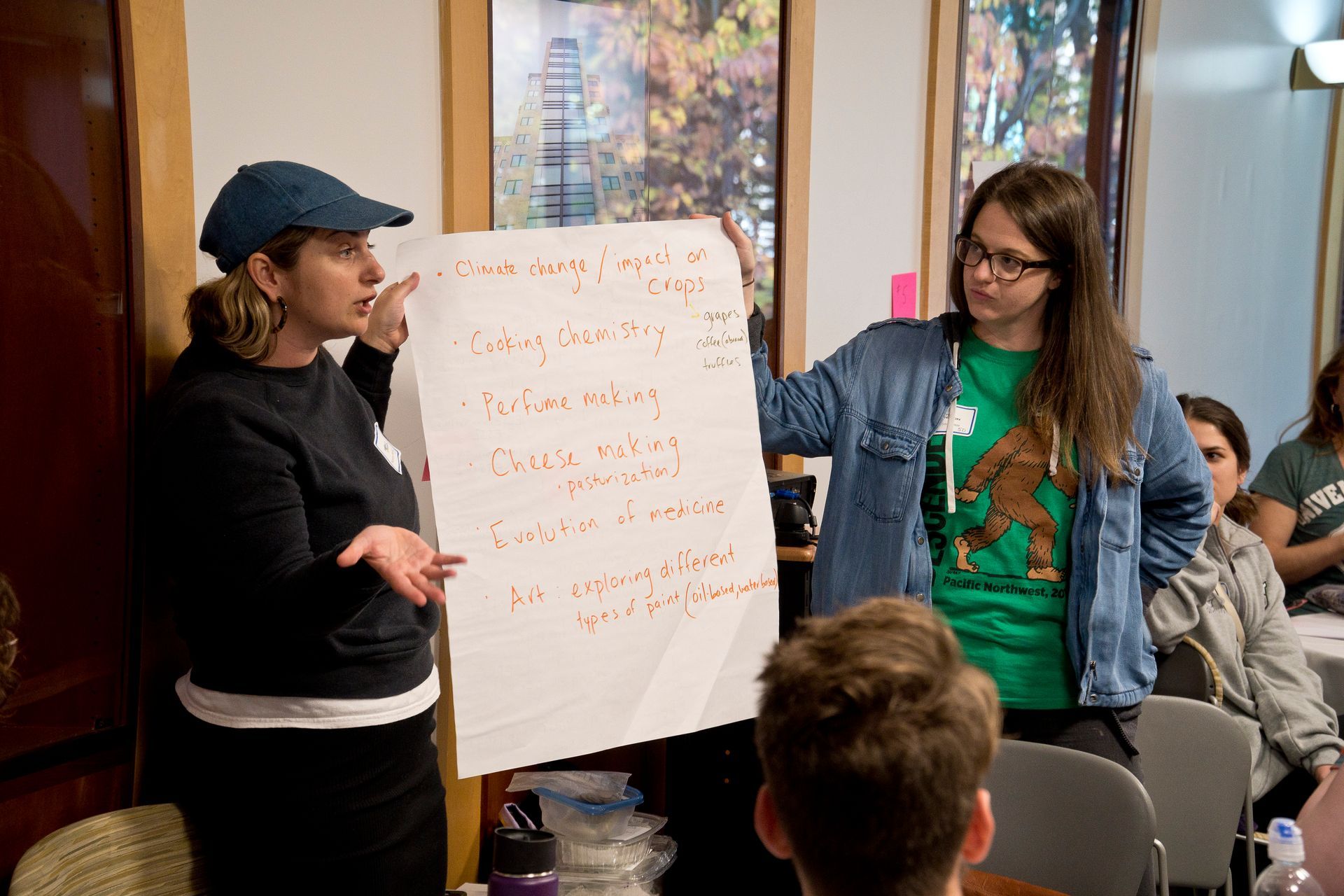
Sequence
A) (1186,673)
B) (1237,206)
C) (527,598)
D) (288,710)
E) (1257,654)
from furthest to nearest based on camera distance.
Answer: (1237,206)
(1257,654)
(1186,673)
(527,598)
(288,710)

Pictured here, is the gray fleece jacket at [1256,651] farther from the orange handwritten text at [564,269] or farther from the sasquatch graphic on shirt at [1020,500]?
the orange handwritten text at [564,269]

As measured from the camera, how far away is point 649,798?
2777mm

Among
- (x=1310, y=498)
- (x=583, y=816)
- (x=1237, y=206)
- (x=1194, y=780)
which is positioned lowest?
(x=583, y=816)

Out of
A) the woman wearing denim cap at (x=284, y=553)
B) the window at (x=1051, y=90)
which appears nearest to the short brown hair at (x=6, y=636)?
the woman wearing denim cap at (x=284, y=553)

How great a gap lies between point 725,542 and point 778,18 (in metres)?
1.95

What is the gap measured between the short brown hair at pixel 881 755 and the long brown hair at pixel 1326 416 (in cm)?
294

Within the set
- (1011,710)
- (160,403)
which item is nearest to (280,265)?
(160,403)

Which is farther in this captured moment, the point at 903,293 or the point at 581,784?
the point at 903,293

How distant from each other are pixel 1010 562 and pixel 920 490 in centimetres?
19

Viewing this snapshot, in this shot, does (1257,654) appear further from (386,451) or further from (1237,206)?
(1237,206)

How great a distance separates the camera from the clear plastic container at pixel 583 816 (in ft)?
7.89

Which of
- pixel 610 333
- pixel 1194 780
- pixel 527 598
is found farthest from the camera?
pixel 1194 780

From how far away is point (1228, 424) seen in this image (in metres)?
2.92

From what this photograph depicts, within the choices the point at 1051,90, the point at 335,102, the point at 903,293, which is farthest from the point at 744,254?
the point at 1051,90
